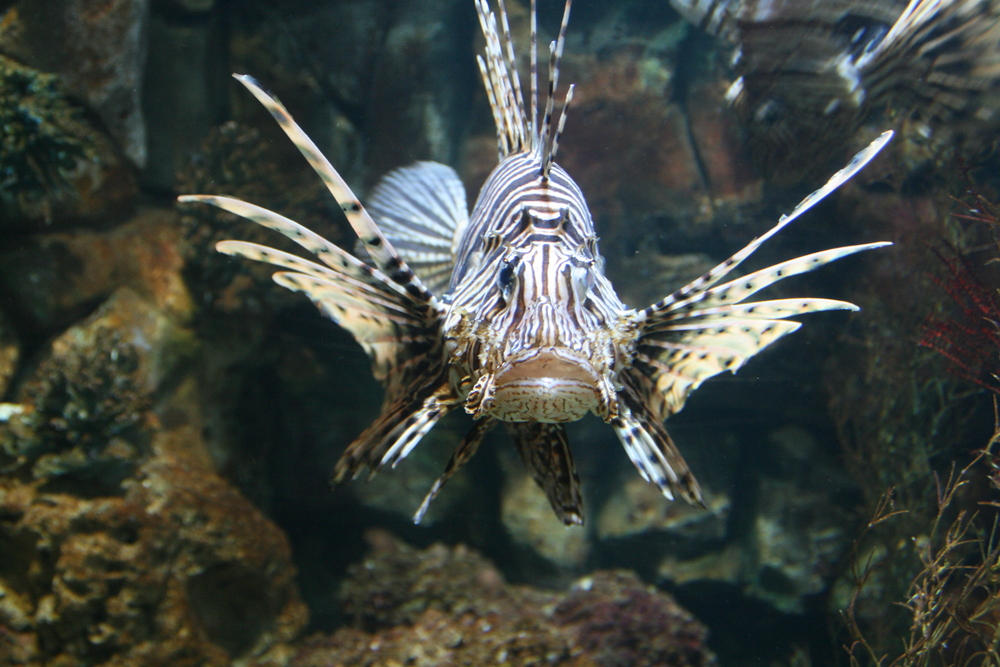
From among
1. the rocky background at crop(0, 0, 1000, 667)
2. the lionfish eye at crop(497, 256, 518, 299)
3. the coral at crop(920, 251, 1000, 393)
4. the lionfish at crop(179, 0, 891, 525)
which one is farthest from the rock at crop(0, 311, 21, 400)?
the coral at crop(920, 251, 1000, 393)

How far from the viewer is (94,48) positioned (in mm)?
4512

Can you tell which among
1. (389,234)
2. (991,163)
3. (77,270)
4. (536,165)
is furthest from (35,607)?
(991,163)

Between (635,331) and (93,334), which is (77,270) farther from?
(635,331)

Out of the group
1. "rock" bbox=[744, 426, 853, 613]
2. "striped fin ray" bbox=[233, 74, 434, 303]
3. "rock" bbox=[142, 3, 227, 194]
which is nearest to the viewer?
"striped fin ray" bbox=[233, 74, 434, 303]

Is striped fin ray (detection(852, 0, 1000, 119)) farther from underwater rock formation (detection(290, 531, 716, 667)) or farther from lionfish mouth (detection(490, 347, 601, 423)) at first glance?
underwater rock formation (detection(290, 531, 716, 667))

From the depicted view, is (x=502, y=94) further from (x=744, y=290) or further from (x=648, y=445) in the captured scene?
(x=648, y=445)

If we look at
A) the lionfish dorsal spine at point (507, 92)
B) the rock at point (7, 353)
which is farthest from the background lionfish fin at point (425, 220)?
the rock at point (7, 353)

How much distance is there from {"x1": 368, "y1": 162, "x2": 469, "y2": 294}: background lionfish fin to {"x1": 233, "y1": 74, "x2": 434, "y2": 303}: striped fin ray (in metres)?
1.41

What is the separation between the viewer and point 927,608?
A: 9.64 ft

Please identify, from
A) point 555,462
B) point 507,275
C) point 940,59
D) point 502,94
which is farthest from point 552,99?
point 940,59

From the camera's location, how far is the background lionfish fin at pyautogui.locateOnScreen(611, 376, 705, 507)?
1.86m

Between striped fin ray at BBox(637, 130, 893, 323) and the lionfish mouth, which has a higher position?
striped fin ray at BBox(637, 130, 893, 323)

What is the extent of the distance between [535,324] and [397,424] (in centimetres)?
65

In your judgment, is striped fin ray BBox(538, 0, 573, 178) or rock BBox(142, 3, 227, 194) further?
rock BBox(142, 3, 227, 194)
